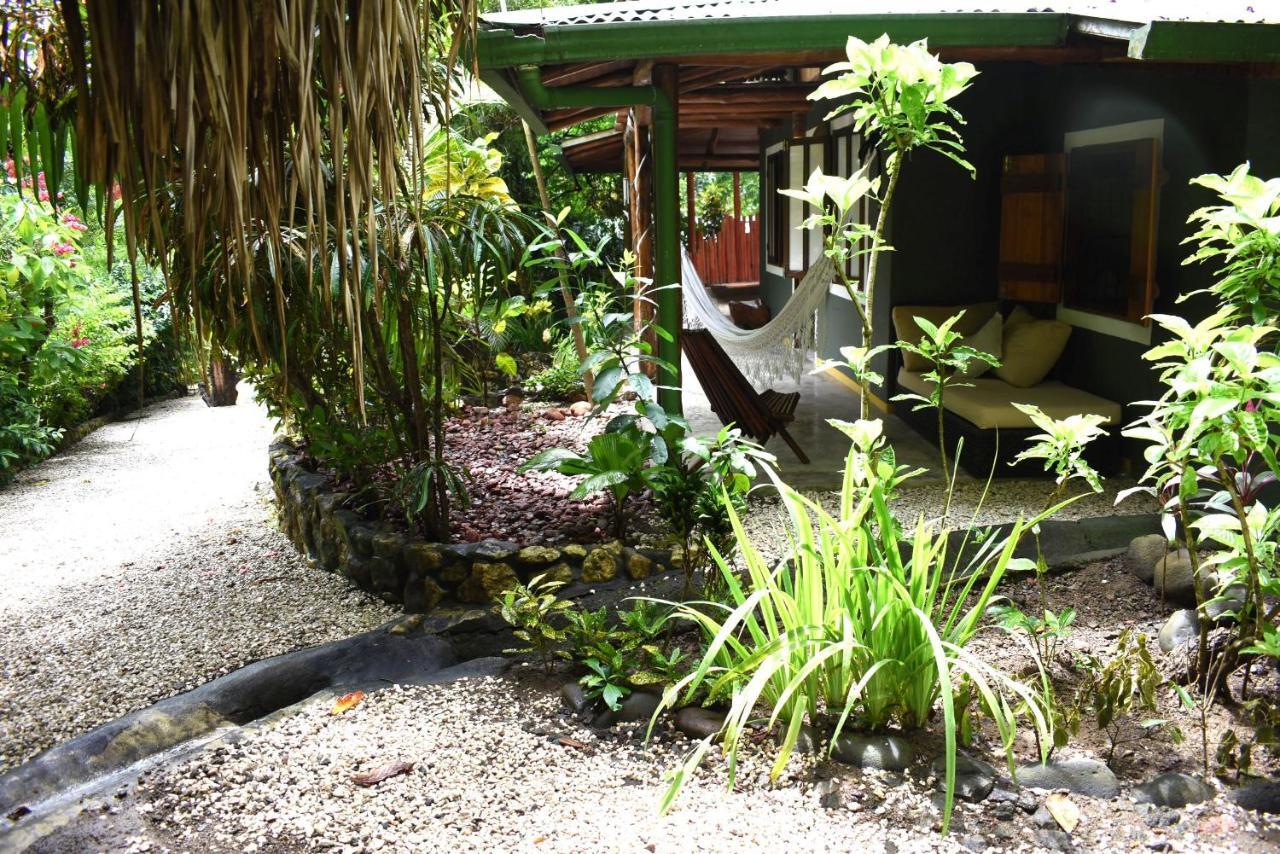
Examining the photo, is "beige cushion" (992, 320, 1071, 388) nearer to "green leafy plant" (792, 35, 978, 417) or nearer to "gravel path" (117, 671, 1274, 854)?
"green leafy plant" (792, 35, 978, 417)

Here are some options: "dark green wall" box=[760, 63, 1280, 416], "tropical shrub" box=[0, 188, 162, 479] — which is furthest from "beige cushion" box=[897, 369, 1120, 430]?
"tropical shrub" box=[0, 188, 162, 479]

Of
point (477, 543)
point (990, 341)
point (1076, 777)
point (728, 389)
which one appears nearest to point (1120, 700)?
point (1076, 777)

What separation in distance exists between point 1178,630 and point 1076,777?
2.62ft

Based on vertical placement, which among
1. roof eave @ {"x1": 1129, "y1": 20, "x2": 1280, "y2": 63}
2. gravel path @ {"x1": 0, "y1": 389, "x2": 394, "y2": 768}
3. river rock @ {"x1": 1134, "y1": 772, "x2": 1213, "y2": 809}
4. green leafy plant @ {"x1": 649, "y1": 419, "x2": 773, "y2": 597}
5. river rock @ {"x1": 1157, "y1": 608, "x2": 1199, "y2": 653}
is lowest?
gravel path @ {"x1": 0, "y1": 389, "x2": 394, "y2": 768}

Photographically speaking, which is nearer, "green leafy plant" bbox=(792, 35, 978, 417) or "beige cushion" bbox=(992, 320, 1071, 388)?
"green leafy plant" bbox=(792, 35, 978, 417)

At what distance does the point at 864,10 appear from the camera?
390cm

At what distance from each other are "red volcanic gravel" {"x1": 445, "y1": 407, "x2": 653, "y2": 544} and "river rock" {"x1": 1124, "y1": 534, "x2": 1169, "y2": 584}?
61.7 inches

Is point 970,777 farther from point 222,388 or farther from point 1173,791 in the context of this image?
point 222,388

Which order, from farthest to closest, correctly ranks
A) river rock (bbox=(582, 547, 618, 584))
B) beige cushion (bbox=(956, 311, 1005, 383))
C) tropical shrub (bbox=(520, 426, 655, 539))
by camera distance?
beige cushion (bbox=(956, 311, 1005, 383)) → tropical shrub (bbox=(520, 426, 655, 539)) → river rock (bbox=(582, 547, 618, 584))

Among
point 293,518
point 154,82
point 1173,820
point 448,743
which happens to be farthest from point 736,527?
point 293,518

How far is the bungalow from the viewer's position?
3.79m

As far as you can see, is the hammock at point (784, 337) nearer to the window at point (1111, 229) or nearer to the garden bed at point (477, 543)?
the window at point (1111, 229)

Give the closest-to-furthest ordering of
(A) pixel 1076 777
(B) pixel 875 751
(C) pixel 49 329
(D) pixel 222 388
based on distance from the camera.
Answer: (A) pixel 1076 777
(B) pixel 875 751
(C) pixel 49 329
(D) pixel 222 388

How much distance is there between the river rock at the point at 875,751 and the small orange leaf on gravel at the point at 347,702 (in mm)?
1251
